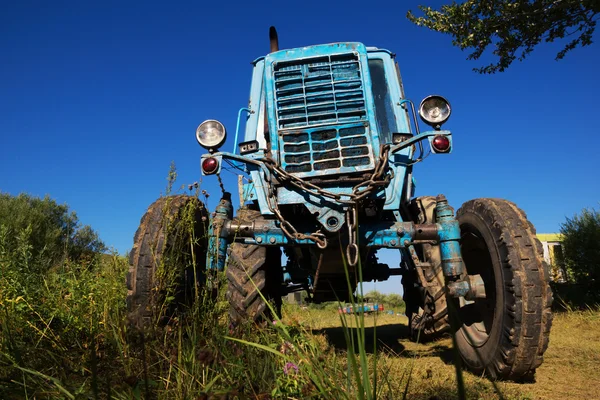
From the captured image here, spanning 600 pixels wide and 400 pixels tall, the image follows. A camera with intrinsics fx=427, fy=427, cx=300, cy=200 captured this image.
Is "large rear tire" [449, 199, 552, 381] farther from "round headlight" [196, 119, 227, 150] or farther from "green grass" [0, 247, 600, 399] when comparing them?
"round headlight" [196, 119, 227, 150]

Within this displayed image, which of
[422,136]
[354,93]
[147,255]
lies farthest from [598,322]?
[147,255]

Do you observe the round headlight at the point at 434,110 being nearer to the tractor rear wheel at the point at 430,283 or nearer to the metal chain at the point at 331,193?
the metal chain at the point at 331,193

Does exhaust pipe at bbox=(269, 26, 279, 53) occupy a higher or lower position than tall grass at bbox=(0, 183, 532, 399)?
higher

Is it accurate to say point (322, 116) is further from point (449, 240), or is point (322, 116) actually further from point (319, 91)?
point (449, 240)

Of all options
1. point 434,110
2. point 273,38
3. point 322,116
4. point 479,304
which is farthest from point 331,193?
point 273,38

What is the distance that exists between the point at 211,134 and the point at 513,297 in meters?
2.77

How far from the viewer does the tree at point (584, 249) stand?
27.1 feet

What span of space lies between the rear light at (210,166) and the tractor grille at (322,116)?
0.59 metres

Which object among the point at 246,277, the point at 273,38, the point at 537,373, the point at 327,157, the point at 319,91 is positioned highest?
the point at 273,38

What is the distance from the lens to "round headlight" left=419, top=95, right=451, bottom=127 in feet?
12.1

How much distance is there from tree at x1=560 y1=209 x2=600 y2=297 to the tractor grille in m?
6.99

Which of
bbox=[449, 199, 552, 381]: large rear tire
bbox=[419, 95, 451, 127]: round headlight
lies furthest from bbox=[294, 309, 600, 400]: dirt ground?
bbox=[419, 95, 451, 127]: round headlight

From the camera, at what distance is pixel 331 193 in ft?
10.8

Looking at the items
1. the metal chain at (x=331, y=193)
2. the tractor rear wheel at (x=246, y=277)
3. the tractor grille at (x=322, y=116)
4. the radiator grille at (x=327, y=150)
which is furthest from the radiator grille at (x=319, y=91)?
the tractor rear wheel at (x=246, y=277)
